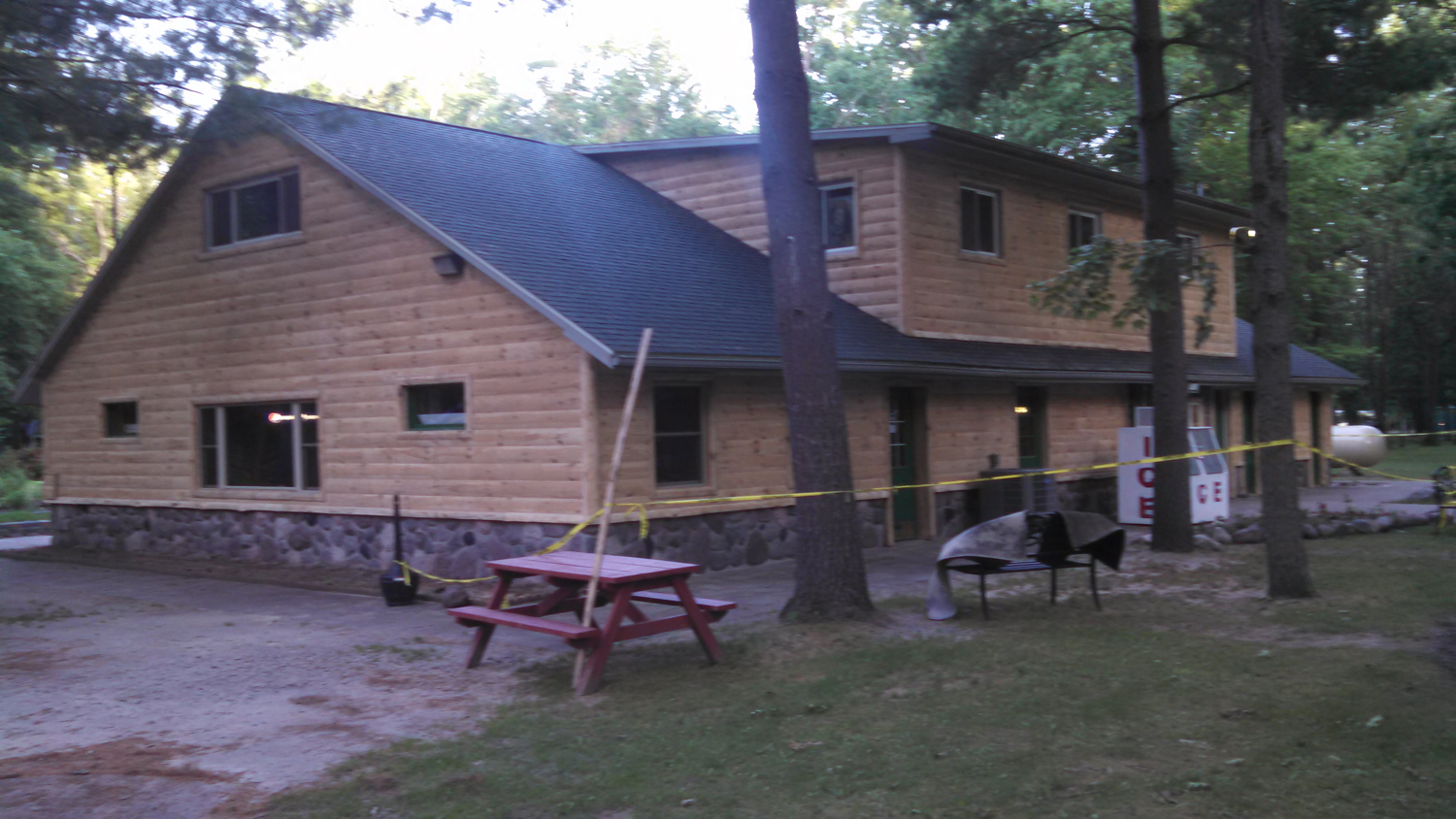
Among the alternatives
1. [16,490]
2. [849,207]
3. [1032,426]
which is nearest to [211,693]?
[849,207]

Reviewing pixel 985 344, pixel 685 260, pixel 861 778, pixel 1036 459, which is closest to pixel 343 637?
pixel 861 778

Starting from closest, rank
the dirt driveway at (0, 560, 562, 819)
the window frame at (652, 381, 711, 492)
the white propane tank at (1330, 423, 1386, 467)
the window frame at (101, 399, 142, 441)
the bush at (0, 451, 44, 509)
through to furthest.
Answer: the dirt driveway at (0, 560, 562, 819) → the window frame at (652, 381, 711, 492) → the window frame at (101, 399, 142, 441) → the bush at (0, 451, 44, 509) → the white propane tank at (1330, 423, 1386, 467)

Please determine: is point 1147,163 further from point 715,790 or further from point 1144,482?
point 715,790

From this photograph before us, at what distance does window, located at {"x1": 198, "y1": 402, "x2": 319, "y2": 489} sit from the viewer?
50.7ft

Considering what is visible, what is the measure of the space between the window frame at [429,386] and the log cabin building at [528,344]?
0.05 m

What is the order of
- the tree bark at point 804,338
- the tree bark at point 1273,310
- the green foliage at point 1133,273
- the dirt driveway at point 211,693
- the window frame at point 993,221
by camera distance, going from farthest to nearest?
the window frame at point 993,221, the green foliage at point 1133,273, the tree bark at point 1273,310, the tree bark at point 804,338, the dirt driveway at point 211,693

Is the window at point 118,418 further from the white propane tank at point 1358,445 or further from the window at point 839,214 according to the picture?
the white propane tank at point 1358,445

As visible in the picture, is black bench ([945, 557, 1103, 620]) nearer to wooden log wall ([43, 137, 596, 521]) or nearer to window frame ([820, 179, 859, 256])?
wooden log wall ([43, 137, 596, 521])

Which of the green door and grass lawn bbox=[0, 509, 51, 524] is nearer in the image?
the green door

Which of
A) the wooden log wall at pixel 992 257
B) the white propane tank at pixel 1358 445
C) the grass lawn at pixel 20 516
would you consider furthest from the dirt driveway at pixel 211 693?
the white propane tank at pixel 1358 445

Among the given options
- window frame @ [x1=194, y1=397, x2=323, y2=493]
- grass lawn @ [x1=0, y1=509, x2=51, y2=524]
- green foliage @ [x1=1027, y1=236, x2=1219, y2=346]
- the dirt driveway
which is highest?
green foliage @ [x1=1027, y1=236, x2=1219, y2=346]

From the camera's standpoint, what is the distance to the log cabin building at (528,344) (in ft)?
41.8

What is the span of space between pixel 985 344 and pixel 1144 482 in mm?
3032

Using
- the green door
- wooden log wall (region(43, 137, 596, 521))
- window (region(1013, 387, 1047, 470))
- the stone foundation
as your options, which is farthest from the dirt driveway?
window (region(1013, 387, 1047, 470))
